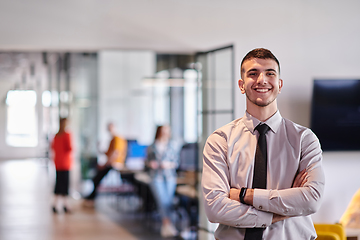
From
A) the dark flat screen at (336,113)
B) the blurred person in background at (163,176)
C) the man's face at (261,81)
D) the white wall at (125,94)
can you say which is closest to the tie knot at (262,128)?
the man's face at (261,81)

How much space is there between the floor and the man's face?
450 centimetres

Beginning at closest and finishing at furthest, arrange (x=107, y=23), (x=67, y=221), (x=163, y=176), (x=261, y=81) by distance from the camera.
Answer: (x=261, y=81) → (x=107, y=23) → (x=163, y=176) → (x=67, y=221)

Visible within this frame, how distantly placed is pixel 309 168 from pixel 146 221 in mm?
5551

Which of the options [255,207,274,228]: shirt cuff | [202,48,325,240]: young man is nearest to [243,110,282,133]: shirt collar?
[202,48,325,240]: young man

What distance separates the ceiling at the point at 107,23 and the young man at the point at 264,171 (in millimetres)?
2668

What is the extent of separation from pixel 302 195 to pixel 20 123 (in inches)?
902

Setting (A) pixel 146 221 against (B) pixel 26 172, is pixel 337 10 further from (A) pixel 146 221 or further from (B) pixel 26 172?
(B) pixel 26 172

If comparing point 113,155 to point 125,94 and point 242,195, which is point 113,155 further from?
point 242,195

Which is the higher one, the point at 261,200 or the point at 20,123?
the point at 261,200

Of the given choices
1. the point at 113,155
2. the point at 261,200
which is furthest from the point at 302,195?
the point at 113,155

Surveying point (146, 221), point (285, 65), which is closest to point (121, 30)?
point (285, 65)

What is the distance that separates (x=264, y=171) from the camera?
6.46ft

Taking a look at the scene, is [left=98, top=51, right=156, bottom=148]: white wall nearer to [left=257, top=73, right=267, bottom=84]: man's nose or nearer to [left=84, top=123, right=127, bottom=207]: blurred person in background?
[left=84, top=123, right=127, bottom=207]: blurred person in background

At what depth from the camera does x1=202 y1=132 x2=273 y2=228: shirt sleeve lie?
6.28 feet
